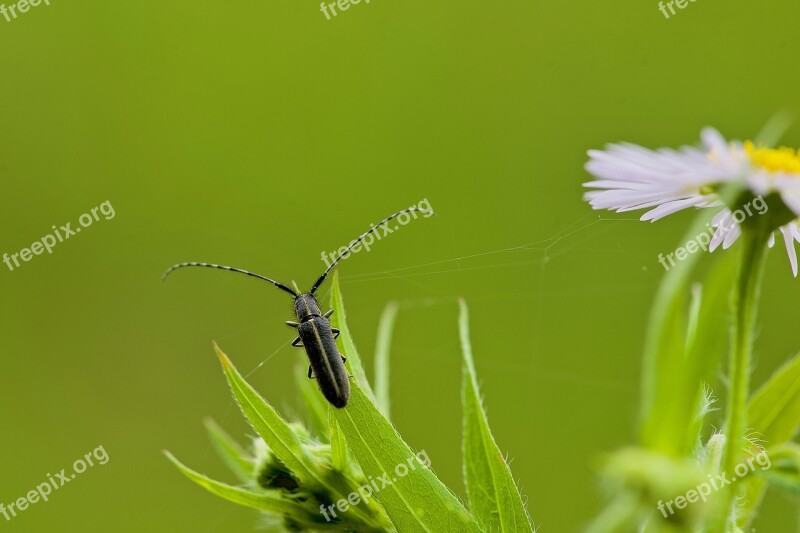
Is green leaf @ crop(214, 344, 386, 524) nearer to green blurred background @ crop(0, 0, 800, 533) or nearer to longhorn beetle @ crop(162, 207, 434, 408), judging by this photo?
longhorn beetle @ crop(162, 207, 434, 408)

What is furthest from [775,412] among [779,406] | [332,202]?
[332,202]

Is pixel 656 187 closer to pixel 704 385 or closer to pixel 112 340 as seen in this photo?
pixel 704 385

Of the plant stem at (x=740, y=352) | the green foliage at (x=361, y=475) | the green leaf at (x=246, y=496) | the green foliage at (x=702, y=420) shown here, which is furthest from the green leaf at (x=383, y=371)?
the plant stem at (x=740, y=352)

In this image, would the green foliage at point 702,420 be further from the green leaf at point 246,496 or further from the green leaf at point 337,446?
the green leaf at point 246,496

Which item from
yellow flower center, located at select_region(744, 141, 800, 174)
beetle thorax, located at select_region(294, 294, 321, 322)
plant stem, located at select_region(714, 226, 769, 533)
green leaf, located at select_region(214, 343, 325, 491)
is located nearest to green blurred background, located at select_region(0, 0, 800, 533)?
beetle thorax, located at select_region(294, 294, 321, 322)

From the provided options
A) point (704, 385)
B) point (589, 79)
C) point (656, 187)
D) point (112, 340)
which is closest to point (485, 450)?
point (704, 385)
